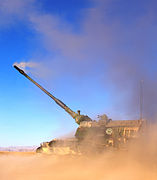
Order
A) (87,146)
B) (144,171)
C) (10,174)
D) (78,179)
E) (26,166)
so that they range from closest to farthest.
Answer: (78,179) < (144,171) < (10,174) < (87,146) < (26,166)

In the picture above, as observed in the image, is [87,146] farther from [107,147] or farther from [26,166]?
[26,166]

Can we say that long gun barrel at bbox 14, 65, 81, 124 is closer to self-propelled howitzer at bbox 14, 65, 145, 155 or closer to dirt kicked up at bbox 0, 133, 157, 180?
self-propelled howitzer at bbox 14, 65, 145, 155

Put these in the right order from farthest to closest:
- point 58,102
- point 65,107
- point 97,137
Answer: point 58,102 < point 65,107 < point 97,137

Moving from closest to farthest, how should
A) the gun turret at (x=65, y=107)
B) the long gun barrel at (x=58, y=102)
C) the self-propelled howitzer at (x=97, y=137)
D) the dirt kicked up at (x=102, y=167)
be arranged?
1. the dirt kicked up at (x=102, y=167)
2. the self-propelled howitzer at (x=97, y=137)
3. the gun turret at (x=65, y=107)
4. the long gun barrel at (x=58, y=102)

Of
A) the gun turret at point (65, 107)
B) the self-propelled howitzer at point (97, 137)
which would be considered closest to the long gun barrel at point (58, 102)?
the gun turret at point (65, 107)

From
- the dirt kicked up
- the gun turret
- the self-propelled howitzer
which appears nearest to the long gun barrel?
the gun turret

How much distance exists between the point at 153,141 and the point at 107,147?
322 cm

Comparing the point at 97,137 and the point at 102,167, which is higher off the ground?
the point at 97,137

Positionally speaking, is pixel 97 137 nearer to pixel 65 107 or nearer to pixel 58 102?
pixel 65 107

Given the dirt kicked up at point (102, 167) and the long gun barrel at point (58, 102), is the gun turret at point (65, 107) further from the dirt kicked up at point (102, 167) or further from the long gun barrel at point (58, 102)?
the dirt kicked up at point (102, 167)

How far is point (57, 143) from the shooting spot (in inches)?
707

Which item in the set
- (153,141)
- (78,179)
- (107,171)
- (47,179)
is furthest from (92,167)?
(153,141)

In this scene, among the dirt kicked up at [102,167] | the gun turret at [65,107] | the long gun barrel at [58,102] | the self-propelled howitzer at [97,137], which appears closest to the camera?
the dirt kicked up at [102,167]

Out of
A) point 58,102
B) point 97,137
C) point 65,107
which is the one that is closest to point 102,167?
point 97,137
